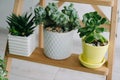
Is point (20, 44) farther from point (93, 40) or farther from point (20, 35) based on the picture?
point (93, 40)

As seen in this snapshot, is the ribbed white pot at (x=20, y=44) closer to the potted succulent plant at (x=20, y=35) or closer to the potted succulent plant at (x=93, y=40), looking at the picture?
the potted succulent plant at (x=20, y=35)

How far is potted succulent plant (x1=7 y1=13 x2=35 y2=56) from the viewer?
1203 millimetres

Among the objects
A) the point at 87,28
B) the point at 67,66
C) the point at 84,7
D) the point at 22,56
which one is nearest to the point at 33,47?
the point at 22,56

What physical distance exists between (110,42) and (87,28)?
0.16 meters

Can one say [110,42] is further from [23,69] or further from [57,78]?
[23,69]

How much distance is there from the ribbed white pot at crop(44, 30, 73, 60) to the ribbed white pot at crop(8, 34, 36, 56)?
0.09m

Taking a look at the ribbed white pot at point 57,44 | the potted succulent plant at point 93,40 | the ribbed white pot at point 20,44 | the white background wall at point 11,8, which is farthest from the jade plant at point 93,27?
the white background wall at point 11,8

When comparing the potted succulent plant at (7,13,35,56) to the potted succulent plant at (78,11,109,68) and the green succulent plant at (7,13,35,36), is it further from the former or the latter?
the potted succulent plant at (78,11,109,68)

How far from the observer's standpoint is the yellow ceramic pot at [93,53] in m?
1.09

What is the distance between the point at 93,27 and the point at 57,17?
0.62 ft

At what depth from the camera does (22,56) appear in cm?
123

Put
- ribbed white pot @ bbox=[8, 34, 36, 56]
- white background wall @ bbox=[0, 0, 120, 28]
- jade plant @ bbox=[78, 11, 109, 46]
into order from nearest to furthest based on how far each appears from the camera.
A: jade plant @ bbox=[78, 11, 109, 46], ribbed white pot @ bbox=[8, 34, 36, 56], white background wall @ bbox=[0, 0, 120, 28]

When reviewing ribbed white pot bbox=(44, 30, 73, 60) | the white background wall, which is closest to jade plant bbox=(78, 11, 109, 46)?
ribbed white pot bbox=(44, 30, 73, 60)

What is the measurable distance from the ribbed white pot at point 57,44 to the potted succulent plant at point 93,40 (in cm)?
9
